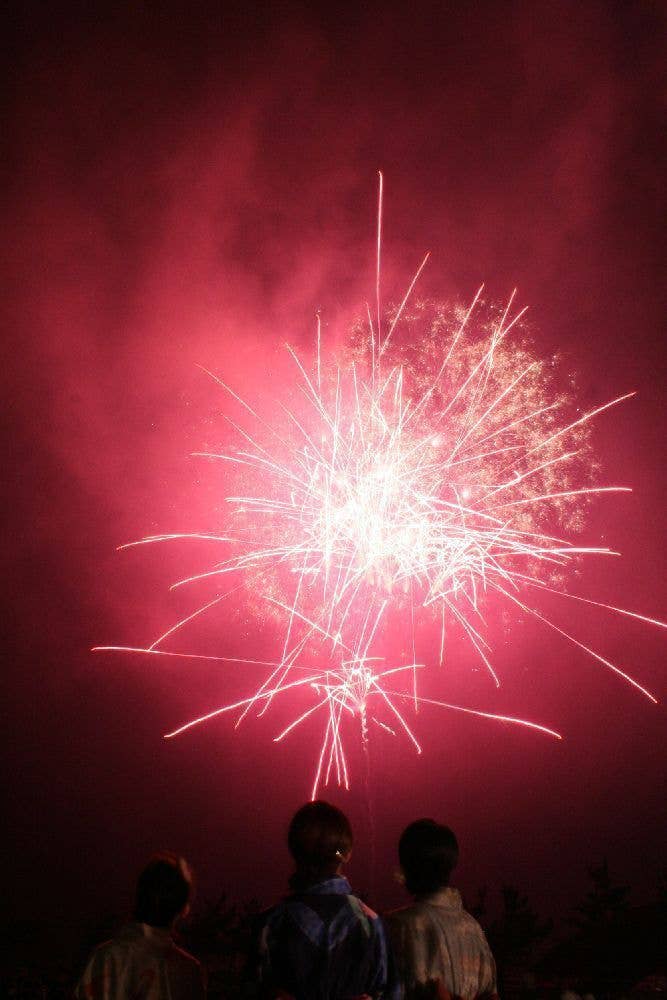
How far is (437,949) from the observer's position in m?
3.71

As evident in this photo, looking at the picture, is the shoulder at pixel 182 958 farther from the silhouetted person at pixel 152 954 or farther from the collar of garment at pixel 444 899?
the collar of garment at pixel 444 899

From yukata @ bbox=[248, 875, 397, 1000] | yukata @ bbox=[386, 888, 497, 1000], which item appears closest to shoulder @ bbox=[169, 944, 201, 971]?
yukata @ bbox=[248, 875, 397, 1000]

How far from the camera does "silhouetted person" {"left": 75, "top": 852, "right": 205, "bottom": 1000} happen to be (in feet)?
12.0

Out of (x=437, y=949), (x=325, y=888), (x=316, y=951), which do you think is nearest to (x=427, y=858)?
(x=437, y=949)

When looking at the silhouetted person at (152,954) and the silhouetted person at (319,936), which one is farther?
the silhouetted person at (152,954)

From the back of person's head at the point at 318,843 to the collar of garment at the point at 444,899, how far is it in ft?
1.46

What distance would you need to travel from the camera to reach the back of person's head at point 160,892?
3.75 meters

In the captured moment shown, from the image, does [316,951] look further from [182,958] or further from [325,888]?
[182,958]

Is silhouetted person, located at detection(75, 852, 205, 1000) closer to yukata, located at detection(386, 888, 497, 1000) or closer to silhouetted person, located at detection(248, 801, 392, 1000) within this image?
silhouetted person, located at detection(248, 801, 392, 1000)

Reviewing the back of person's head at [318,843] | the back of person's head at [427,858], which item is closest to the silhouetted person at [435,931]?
the back of person's head at [427,858]

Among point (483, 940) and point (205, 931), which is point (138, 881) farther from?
point (205, 931)

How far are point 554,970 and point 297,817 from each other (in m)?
22.8

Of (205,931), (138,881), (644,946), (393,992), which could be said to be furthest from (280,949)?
(205,931)

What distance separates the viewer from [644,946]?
833 inches
